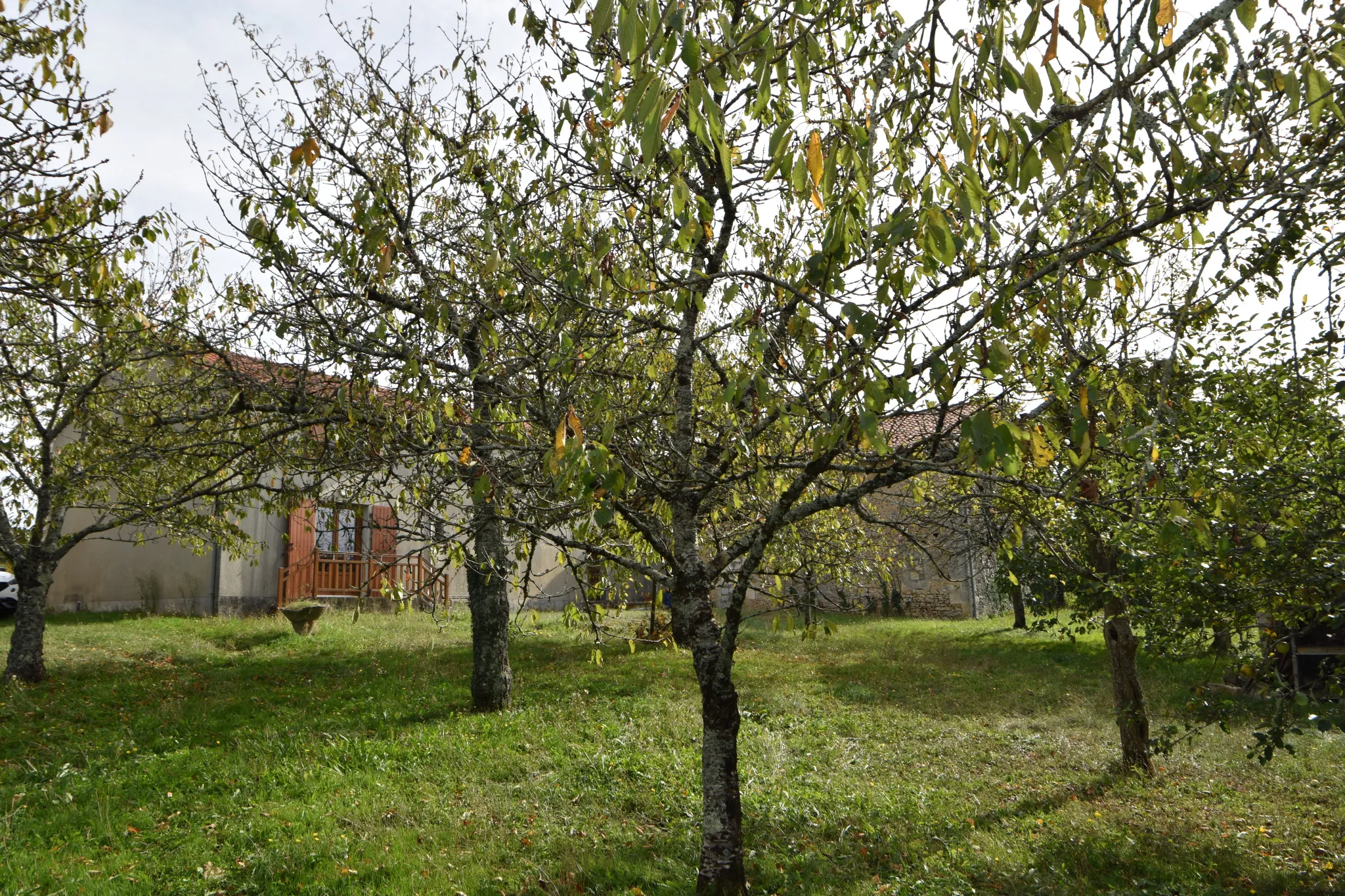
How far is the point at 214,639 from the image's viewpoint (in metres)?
14.9

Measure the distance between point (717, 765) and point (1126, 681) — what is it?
22.7 ft

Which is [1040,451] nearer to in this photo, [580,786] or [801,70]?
[801,70]

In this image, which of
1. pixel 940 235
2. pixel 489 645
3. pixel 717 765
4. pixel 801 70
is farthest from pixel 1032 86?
pixel 489 645

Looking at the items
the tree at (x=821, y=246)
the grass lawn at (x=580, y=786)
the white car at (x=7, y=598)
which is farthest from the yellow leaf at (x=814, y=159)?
the white car at (x=7, y=598)

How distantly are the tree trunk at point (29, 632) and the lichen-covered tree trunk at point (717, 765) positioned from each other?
10107 mm

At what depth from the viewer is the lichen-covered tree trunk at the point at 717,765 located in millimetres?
5414

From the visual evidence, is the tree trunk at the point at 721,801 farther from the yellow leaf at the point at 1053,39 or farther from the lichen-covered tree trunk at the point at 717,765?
the yellow leaf at the point at 1053,39

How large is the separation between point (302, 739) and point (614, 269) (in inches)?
261

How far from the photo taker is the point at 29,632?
11133mm

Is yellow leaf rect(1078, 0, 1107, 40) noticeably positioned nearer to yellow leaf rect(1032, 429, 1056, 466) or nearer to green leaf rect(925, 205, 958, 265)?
green leaf rect(925, 205, 958, 265)

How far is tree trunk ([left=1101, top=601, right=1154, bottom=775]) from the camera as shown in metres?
9.55

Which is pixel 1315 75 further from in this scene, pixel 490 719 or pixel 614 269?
pixel 490 719

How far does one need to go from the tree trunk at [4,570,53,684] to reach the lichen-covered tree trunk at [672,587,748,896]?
398 inches

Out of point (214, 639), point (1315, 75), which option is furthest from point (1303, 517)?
point (214, 639)
